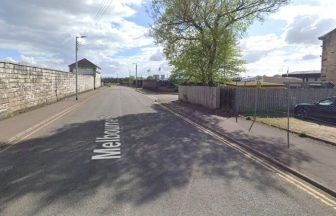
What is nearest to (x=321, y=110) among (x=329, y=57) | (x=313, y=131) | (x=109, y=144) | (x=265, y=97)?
(x=313, y=131)

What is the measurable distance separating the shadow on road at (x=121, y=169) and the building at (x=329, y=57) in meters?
26.7

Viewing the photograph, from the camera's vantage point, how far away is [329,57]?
36.2 metres

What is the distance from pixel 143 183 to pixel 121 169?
1.23 m

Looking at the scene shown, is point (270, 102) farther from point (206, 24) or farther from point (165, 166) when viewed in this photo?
point (165, 166)

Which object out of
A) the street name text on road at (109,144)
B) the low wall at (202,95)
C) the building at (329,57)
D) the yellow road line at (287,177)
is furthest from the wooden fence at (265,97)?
the building at (329,57)

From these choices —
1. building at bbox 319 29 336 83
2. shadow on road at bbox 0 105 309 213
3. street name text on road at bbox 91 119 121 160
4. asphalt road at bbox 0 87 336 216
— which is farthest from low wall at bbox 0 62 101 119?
building at bbox 319 29 336 83

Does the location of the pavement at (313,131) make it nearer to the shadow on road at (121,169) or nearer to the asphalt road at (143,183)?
the shadow on road at (121,169)

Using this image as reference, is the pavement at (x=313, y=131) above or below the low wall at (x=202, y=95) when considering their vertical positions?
below

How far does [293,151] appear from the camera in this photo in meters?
11.0

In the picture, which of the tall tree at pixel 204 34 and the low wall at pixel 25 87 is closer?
the low wall at pixel 25 87

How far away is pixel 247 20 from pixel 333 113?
35.5 ft

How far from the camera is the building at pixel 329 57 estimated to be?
35562mm

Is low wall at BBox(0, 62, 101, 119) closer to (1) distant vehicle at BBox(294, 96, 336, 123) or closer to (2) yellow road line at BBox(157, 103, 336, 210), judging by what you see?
(2) yellow road line at BBox(157, 103, 336, 210)

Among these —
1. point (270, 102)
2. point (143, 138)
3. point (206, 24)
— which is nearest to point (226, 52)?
point (206, 24)
